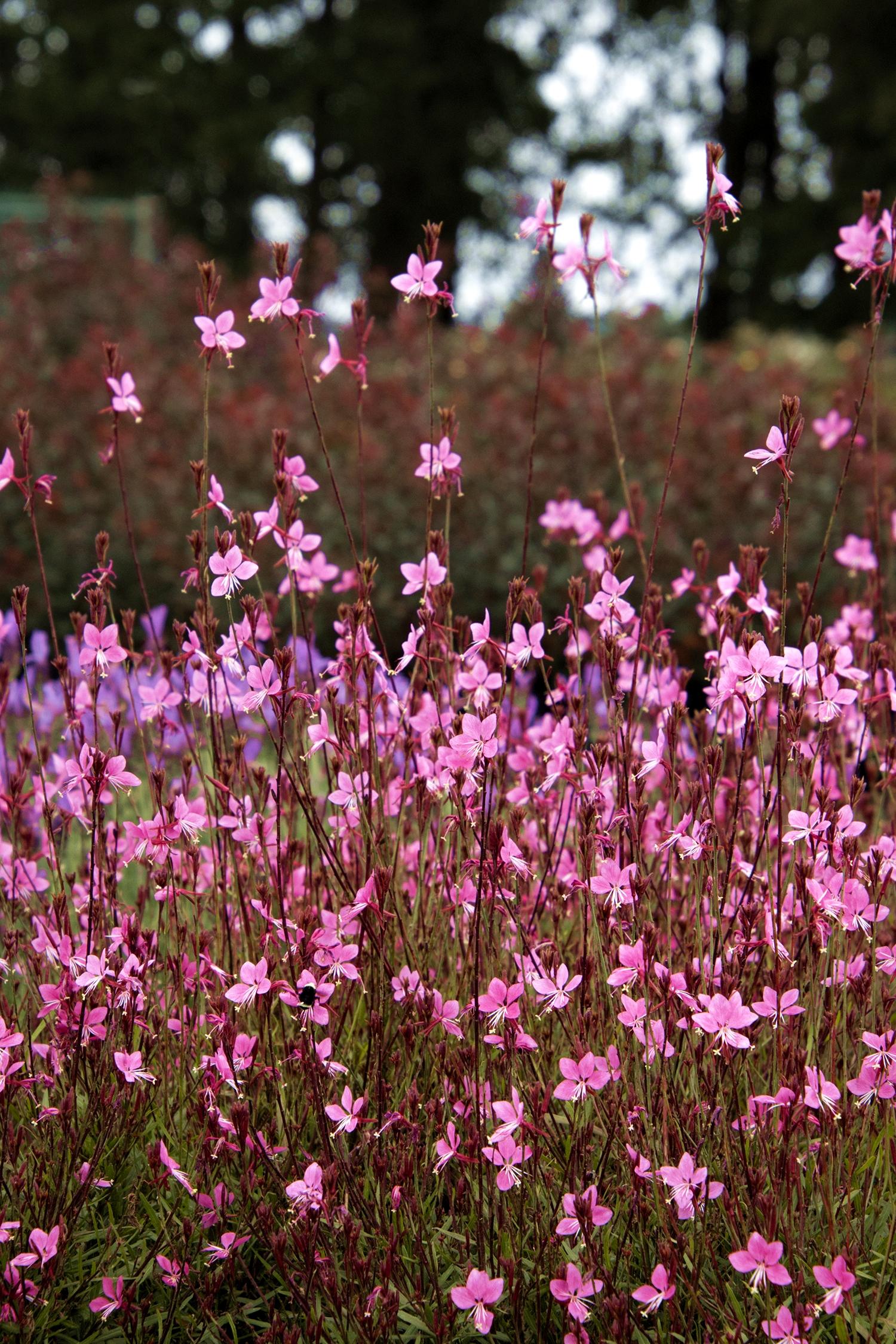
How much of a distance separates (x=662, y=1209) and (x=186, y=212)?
2384 centimetres

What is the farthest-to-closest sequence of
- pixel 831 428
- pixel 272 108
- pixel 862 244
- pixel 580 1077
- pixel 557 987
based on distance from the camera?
pixel 272 108
pixel 831 428
pixel 862 244
pixel 557 987
pixel 580 1077

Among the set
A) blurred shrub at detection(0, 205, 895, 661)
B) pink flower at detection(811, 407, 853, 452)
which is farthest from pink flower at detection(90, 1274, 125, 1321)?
blurred shrub at detection(0, 205, 895, 661)

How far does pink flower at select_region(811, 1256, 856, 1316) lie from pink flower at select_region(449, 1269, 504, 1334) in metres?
0.43

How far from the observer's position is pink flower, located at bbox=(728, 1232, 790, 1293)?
1781 mm

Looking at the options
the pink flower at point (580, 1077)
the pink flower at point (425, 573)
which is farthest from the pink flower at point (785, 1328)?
the pink flower at point (425, 573)

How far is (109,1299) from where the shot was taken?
2020mm

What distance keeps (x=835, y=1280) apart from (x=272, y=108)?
21691 mm

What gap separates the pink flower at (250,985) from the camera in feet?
6.72

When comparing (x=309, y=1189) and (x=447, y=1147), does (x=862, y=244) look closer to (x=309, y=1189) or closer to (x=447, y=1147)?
(x=447, y=1147)

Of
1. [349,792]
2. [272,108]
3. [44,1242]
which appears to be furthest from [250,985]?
[272,108]

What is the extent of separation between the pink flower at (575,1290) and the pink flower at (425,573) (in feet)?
3.52

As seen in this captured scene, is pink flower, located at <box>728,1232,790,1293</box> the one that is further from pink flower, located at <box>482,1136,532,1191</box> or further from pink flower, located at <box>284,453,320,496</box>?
pink flower, located at <box>284,453,320,496</box>

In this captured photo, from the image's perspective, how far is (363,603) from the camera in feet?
6.95

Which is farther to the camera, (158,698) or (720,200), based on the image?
(158,698)
